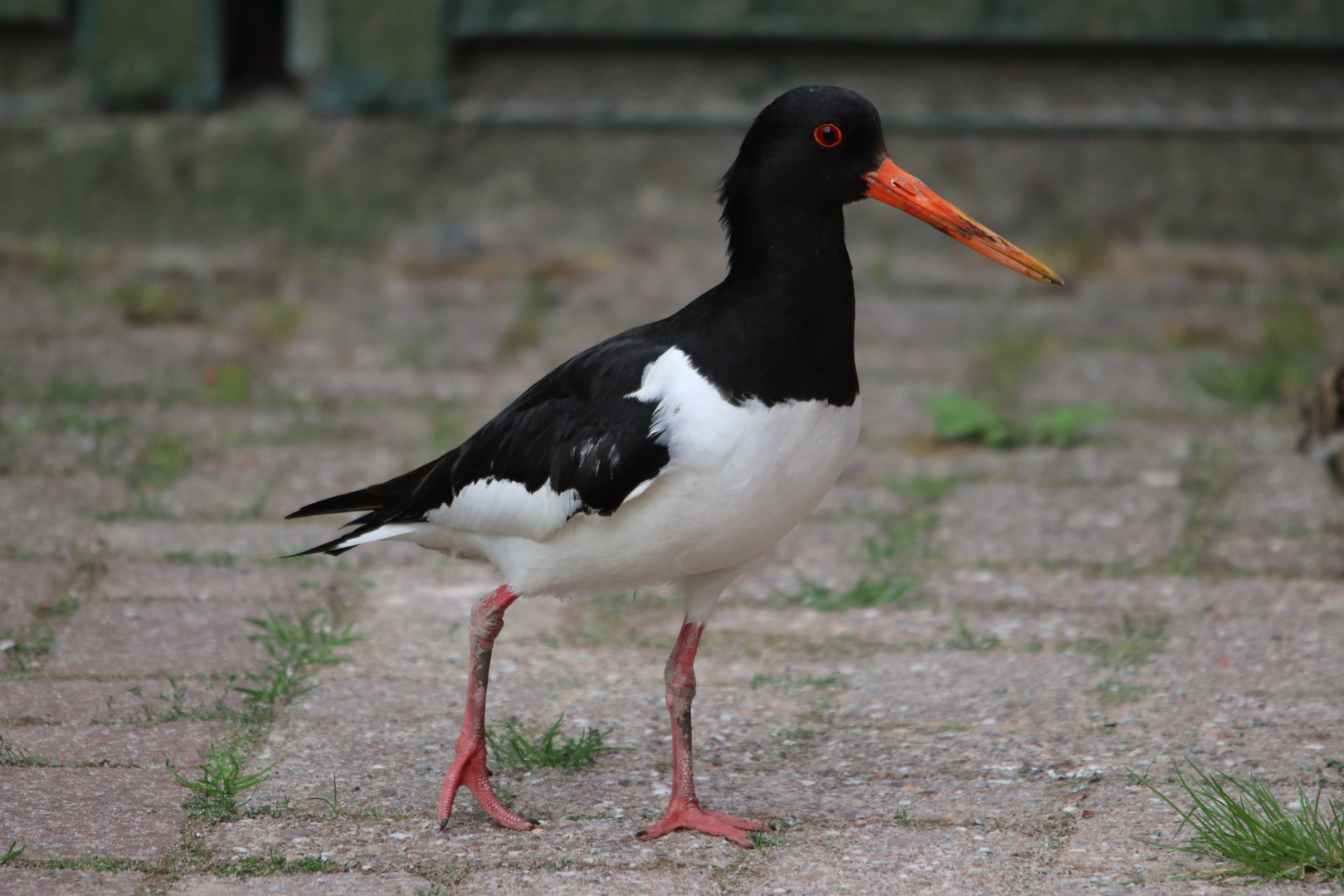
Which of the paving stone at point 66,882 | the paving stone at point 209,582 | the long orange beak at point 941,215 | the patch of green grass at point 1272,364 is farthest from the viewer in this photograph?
the patch of green grass at point 1272,364

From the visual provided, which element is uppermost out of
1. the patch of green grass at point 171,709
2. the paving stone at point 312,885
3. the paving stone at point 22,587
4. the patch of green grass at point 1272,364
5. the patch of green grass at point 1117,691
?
the patch of green grass at point 1272,364

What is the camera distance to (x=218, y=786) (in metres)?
3.30

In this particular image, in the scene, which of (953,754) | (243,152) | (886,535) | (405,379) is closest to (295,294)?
(243,152)

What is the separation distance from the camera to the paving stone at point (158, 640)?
3.93 meters

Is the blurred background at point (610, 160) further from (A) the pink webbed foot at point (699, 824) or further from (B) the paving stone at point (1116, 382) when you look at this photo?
(A) the pink webbed foot at point (699, 824)

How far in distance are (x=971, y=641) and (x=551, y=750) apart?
125 centimetres

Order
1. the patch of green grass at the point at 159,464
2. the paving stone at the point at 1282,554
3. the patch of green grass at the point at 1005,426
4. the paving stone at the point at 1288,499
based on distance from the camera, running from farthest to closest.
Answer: the patch of green grass at the point at 1005,426, the patch of green grass at the point at 159,464, the paving stone at the point at 1288,499, the paving stone at the point at 1282,554

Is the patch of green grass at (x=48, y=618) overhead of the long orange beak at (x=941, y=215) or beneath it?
beneath

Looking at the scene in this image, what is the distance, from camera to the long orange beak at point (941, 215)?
130 inches

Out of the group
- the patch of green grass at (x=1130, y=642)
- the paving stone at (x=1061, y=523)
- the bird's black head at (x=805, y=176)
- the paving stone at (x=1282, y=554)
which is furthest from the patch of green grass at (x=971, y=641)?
the bird's black head at (x=805, y=176)

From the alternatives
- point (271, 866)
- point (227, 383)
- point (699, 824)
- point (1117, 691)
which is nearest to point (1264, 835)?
point (1117, 691)

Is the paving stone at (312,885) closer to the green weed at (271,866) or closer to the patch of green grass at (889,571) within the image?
the green weed at (271,866)

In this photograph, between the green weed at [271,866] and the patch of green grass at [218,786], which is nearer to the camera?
the green weed at [271,866]

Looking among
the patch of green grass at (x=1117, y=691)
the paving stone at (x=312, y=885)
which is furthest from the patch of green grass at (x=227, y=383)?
the patch of green grass at (x=1117, y=691)
